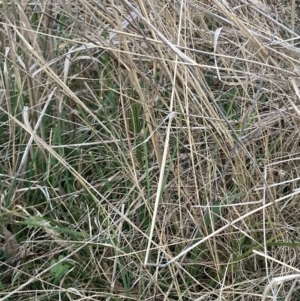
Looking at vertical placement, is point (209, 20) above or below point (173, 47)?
below

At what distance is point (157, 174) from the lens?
1203mm

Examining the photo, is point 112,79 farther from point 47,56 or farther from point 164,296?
point 164,296

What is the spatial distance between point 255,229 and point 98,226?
0.29 meters

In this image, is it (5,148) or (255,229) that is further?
(5,148)

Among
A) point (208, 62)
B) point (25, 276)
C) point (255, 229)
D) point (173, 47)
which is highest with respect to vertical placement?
point (173, 47)

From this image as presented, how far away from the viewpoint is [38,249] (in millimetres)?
1156

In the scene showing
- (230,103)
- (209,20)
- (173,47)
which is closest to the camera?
(173,47)

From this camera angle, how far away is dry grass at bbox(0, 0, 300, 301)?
1054 mm

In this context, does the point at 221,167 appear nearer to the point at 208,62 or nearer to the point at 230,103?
the point at 230,103

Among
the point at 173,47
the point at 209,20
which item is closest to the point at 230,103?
the point at 209,20

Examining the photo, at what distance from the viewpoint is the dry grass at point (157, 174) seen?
1054 millimetres

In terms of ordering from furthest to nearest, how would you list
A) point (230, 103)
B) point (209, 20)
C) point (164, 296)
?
1. point (209, 20)
2. point (230, 103)
3. point (164, 296)

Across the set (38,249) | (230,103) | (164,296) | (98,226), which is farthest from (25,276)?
(230,103)

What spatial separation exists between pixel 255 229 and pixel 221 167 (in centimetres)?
15
